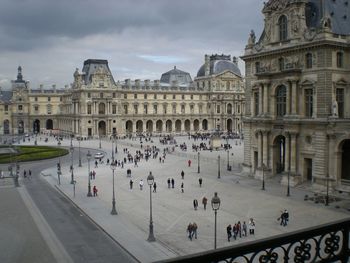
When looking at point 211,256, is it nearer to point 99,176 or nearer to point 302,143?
point 302,143

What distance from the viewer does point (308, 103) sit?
4416 cm

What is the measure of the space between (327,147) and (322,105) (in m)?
4.09

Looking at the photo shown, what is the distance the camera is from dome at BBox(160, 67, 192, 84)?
463 feet

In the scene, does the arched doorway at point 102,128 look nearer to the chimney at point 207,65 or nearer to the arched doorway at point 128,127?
the arched doorway at point 128,127

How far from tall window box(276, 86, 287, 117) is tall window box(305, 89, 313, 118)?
296 centimetres

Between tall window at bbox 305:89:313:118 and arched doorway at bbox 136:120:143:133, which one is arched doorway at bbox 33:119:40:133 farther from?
tall window at bbox 305:89:313:118

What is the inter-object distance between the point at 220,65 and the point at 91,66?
38431mm

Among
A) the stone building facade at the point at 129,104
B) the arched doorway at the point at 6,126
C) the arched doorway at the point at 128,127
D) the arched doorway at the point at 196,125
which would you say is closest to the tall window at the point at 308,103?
the stone building facade at the point at 129,104

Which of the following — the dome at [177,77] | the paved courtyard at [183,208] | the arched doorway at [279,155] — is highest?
the dome at [177,77]

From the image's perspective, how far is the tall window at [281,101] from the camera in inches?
1849

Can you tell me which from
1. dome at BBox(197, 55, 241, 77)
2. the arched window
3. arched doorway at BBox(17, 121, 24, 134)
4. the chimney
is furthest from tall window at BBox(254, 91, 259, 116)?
arched doorway at BBox(17, 121, 24, 134)

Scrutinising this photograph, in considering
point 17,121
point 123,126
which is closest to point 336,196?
point 123,126

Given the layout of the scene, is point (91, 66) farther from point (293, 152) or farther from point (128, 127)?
point (293, 152)

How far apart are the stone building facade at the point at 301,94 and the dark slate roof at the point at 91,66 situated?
7001 cm
